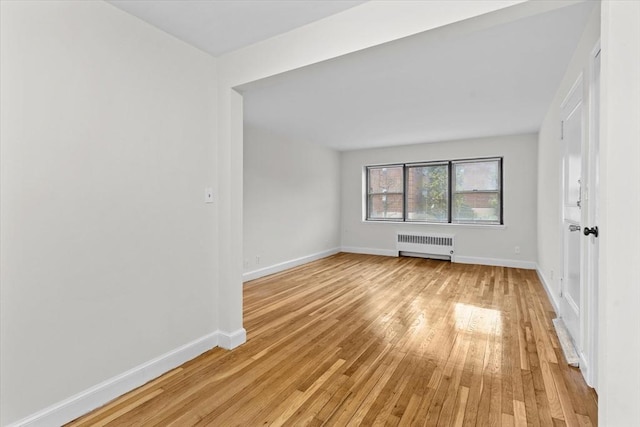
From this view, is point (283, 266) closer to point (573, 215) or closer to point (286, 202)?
point (286, 202)

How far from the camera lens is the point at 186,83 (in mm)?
2312

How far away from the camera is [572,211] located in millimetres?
2641

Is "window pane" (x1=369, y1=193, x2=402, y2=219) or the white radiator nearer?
the white radiator

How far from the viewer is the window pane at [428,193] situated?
6.25 meters

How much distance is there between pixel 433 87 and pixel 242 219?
93.2 inches

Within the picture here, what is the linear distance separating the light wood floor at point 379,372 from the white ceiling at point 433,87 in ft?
6.96

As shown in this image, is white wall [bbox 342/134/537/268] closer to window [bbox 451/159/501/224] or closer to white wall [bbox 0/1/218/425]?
window [bbox 451/159/501/224]

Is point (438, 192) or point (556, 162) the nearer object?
Answer: point (556, 162)

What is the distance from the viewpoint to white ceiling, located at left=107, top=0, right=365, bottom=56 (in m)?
1.86

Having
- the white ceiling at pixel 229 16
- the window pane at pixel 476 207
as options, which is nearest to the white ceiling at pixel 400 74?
the white ceiling at pixel 229 16

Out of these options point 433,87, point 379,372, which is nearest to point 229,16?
point 433,87

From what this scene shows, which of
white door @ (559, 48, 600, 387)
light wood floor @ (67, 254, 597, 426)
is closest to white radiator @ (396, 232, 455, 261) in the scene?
light wood floor @ (67, 254, 597, 426)

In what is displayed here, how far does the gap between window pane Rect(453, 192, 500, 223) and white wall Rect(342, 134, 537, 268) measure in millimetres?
195

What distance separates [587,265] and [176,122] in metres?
2.99
